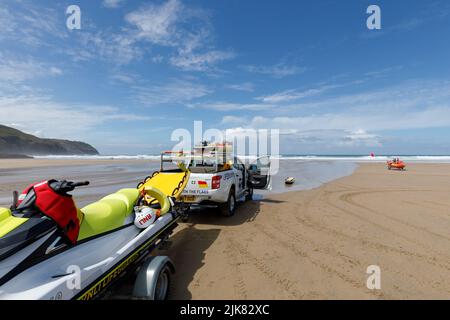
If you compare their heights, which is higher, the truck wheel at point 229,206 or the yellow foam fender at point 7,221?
the yellow foam fender at point 7,221

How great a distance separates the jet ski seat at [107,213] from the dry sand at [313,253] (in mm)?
1376

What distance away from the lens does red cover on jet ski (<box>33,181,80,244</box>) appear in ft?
7.40

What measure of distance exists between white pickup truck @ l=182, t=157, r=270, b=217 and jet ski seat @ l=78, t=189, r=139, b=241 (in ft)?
9.05

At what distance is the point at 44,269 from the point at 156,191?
242cm

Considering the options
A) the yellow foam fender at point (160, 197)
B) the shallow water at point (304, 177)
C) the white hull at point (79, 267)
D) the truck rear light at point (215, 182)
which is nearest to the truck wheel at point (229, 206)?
the truck rear light at point (215, 182)

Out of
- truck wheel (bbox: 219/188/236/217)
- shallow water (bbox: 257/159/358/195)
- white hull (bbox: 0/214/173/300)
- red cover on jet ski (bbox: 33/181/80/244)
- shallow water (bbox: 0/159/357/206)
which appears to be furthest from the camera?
shallow water (bbox: 257/159/358/195)

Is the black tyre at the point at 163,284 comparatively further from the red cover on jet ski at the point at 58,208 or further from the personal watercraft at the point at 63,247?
the red cover on jet ski at the point at 58,208

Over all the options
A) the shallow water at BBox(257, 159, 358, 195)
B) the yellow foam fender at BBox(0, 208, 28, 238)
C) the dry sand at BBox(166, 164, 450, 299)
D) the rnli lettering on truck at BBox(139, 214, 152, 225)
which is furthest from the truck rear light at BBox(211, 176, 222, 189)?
the shallow water at BBox(257, 159, 358, 195)

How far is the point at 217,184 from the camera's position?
650 cm

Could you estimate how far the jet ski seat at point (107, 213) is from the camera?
2.69 m

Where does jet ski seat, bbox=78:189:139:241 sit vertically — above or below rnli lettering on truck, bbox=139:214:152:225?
above

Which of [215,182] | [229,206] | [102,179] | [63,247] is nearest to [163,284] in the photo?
[63,247]

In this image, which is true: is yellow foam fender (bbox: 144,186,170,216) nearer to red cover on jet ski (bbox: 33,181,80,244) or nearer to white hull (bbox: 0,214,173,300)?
white hull (bbox: 0,214,173,300)
